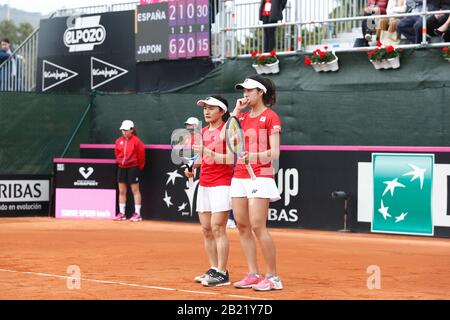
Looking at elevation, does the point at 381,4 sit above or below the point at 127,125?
above

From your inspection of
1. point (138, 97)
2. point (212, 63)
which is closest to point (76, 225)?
point (138, 97)

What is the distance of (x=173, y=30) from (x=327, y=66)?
4303 mm

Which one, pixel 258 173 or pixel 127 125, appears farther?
pixel 127 125

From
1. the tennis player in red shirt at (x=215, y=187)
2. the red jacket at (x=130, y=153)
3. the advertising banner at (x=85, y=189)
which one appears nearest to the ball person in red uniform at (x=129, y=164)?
the red jacket at (x=130, y=153)

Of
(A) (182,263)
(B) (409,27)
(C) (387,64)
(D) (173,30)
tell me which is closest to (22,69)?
(D) (173,30)

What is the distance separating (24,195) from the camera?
2178 cm

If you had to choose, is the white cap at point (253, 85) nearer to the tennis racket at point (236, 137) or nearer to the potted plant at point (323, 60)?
the tennis racket at point (236, 137)

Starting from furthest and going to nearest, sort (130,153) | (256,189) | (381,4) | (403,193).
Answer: (130,153) < (381,4) < (403,193) < (256,189)

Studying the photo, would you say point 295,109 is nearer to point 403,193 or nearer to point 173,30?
point 403,193

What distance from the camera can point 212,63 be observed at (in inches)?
901

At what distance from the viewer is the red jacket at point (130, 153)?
2111 centimetres

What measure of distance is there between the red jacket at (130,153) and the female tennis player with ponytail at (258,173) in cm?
1128

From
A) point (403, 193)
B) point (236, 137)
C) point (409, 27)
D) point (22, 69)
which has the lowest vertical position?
point (403, 193)

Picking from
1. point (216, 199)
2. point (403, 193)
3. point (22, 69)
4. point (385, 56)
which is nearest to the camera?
point (216, 199)
